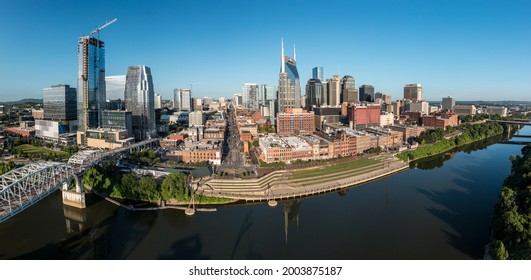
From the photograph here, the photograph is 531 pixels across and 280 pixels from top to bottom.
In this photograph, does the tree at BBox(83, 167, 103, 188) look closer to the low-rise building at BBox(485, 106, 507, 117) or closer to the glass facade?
the glass facade

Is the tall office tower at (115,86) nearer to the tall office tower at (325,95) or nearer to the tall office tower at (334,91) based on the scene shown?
the tall office tower at (325,95)

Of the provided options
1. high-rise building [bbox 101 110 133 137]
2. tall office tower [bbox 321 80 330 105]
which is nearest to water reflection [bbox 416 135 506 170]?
high-rise building [bbox 101 110 133 137]

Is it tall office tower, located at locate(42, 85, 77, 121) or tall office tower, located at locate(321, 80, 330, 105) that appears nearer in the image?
tall office tower, located at locate(42, 85, 77, 121)

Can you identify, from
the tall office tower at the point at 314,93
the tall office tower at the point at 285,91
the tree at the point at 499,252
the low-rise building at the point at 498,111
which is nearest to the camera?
the tree at the point at 499,252

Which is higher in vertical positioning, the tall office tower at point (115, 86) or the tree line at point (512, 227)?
the tall office tower at point (115, 86)

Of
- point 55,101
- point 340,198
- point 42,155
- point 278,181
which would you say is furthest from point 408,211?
point 55,101

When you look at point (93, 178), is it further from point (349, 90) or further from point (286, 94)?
point (349, 90)

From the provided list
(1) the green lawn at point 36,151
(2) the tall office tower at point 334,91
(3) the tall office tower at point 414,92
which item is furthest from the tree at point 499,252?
(3) the tall office tower at point 414,92
